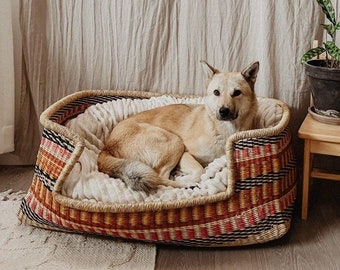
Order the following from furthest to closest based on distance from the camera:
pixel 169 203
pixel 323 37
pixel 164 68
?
pixel 164 68 → pixel 323 37 → pixel 169 203

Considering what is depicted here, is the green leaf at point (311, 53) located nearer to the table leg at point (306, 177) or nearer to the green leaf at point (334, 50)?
the green leaf at point (334, 50)

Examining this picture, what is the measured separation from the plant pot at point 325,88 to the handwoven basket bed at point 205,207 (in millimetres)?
243

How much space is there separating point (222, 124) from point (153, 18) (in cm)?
74

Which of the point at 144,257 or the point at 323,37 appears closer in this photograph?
the point at 144,257

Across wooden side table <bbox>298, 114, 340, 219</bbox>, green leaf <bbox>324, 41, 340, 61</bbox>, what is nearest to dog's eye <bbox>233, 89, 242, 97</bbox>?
wooden side table <bbox>298, 114, 340, 219</bbox>

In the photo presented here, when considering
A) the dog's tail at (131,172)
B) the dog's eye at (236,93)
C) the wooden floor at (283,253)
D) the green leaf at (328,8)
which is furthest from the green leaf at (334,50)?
the dog's tail at (131,172)

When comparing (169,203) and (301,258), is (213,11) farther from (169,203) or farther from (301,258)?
(301,258)

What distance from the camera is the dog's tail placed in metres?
1.97

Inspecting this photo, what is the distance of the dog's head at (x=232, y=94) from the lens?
210 centimetres

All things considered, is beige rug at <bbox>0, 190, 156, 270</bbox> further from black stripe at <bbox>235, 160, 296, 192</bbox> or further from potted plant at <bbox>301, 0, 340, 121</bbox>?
potted plant at <bbox>301, 0, 340, 121</bbox>

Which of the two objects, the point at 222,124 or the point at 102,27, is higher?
the point at 102,27

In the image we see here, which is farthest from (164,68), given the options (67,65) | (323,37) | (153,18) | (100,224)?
(100,224)

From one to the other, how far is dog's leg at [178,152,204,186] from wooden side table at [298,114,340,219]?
468 mm

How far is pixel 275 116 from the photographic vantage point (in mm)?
2275
